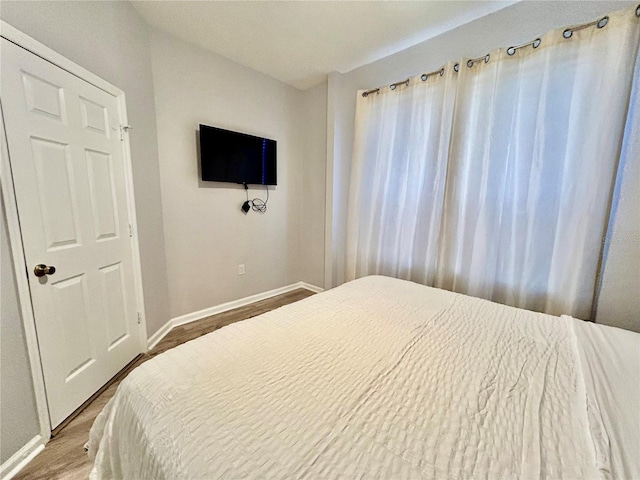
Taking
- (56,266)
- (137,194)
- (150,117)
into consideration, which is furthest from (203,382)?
(150,117)

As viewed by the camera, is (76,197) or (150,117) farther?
(150,117)

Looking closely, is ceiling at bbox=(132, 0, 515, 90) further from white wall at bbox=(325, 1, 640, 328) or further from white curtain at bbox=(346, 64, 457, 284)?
white curtain at bbox=(346, 64, 457, 284)

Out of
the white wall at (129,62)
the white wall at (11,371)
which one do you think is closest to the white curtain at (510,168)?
the white wall at (129,62)

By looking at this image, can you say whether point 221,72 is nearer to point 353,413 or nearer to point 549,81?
point 549,81

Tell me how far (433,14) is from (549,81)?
0.99m

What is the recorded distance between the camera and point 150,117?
2137 mm

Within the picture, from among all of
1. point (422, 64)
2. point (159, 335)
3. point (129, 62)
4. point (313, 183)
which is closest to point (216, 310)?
point (159, 335)

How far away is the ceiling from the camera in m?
1.86

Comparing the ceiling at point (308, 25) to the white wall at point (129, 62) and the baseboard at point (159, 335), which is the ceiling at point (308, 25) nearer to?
the white wall at point (129, 62)

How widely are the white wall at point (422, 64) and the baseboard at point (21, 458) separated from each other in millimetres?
2453

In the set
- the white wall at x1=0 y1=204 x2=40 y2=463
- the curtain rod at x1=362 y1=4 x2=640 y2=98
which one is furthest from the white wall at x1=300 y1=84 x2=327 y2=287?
the white wall at x1=0 y1=204 x2=40 y2=463

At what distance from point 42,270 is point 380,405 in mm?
1745

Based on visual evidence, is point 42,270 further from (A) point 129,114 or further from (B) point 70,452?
(A) point 129,114

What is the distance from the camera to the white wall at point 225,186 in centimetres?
232
